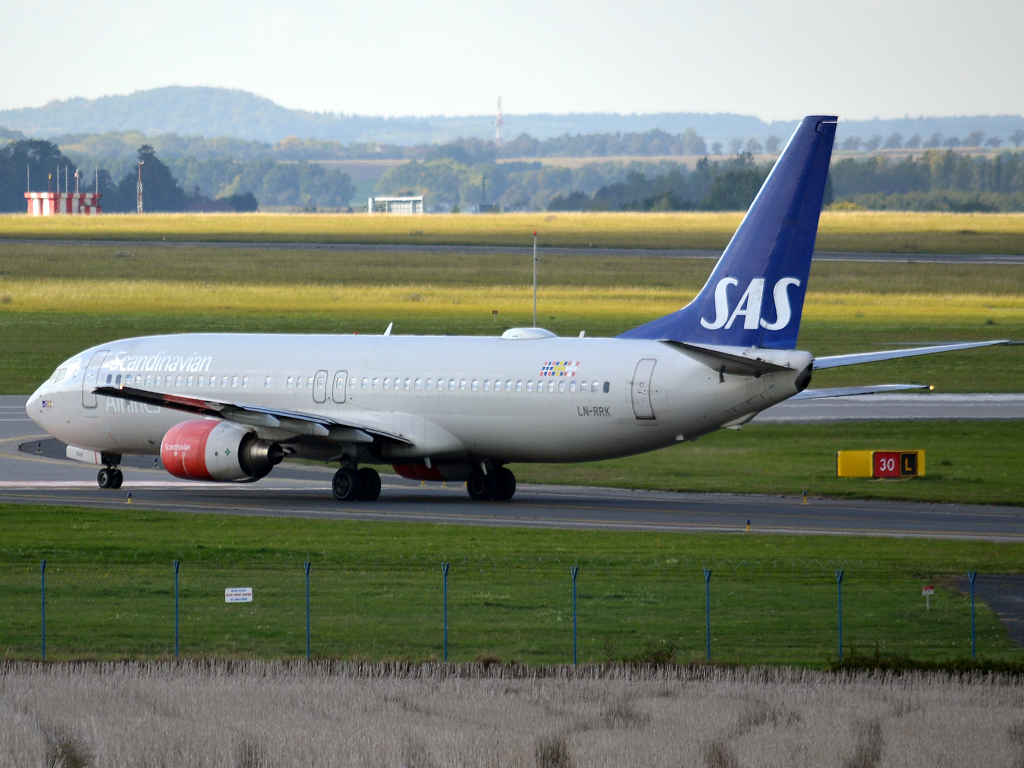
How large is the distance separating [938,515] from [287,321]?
207ft

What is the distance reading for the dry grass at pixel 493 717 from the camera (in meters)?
19.0

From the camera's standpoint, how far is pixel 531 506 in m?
43.7

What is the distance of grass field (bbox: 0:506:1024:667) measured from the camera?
85.4ft

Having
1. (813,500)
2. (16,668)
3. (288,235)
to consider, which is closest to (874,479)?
(813,500)

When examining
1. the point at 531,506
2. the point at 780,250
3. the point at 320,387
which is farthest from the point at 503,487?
the point at 780,250

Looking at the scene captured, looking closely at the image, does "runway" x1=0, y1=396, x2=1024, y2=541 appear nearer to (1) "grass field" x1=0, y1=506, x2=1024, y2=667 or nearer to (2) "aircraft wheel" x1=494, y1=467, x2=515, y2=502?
(2) "aircraft wheel" x1=494, y1=467, x2=515, y2=502

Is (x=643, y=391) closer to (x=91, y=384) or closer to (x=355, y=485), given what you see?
(x=355, y=485)

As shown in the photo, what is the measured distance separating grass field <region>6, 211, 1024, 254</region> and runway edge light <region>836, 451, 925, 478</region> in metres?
101

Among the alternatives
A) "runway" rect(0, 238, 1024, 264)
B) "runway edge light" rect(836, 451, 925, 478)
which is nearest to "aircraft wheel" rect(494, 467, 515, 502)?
"runway edge light" rect(836, 451, 925, 478)

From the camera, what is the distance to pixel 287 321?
9850cm

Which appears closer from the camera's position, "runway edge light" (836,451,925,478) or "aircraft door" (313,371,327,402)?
"aircraft door" (313,371,327,402)

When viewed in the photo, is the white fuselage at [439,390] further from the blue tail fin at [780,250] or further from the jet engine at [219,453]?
the blue tail fin at [780,250]

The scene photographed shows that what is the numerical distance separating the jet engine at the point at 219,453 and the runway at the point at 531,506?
97 centimetres

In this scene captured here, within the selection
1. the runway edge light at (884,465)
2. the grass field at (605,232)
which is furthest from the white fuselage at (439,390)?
the grass field at (605,232)
